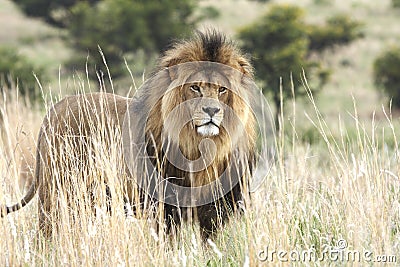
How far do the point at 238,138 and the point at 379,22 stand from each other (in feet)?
104

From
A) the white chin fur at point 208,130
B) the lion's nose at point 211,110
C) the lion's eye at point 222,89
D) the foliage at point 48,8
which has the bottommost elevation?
the white chin fur at point 208,130

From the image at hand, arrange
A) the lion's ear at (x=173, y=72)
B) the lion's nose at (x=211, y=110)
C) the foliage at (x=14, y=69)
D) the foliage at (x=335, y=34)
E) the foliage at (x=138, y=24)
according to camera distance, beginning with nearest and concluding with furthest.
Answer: the lion's nose at (x=211, y=110)
the lion's ear at (x=173, y=72)
the foliage at (x=14, y=69)
the foliage at (x=138, y=24)
the foliage at (x=335, y=34)

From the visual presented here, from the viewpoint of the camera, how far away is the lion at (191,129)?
450 centimetres

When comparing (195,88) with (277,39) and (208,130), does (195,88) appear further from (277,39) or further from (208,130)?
(277,39)

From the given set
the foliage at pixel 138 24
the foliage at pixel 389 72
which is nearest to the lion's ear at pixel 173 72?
the foliage at pixel 389 72

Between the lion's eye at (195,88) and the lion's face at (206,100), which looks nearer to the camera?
the lion's face at (206,100)

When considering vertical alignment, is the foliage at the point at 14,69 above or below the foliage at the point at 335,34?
below

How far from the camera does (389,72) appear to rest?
2080cm

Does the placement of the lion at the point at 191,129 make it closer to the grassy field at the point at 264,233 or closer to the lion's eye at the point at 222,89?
the lion's eye at the point at 222,89

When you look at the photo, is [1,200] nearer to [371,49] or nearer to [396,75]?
[396,75]

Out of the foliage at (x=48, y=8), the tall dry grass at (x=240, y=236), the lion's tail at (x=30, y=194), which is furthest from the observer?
the foliage at (x=48, y=8)

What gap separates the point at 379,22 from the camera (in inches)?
1374

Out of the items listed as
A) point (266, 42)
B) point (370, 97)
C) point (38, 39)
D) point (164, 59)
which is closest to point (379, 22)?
point (370, 97)

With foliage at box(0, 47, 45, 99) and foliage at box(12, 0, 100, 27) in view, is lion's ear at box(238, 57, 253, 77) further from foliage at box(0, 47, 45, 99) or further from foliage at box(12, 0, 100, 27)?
foliage at box(12, 0, 100, 27)
